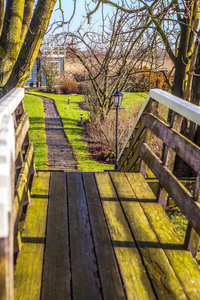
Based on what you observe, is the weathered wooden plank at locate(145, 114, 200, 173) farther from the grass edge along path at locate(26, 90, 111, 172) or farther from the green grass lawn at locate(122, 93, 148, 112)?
the green grass lawn at locate(122, 93, 148, 112)

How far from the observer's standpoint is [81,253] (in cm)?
229

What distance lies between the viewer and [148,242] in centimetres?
248

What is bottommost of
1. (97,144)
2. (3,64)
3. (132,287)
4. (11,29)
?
(97,144)

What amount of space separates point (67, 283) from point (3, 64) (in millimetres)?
4708

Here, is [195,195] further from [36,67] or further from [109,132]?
[36,67]

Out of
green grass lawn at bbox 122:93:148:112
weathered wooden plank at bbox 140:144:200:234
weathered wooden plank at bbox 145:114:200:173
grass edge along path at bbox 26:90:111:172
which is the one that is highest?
weathered wooden plank at bbox 145:114:200:173

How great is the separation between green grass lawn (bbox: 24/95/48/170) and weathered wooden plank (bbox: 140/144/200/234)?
27.2 ft

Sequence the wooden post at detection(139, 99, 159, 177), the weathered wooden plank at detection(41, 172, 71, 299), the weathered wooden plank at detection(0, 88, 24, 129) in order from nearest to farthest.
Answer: the weathered wooden plank at detection(0, 88, 24, 129) < the weathered wooden plank at detection(41, 172, 71, 299) < the wooden post at detection(139, 99, 159, 177)

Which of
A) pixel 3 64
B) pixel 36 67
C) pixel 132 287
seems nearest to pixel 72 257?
pixel 132 287

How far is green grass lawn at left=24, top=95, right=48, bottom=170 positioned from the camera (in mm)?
12352

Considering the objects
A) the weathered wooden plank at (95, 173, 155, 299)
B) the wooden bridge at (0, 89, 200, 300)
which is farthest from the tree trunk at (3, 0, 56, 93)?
the weathered wooden plank at (95, 173, 155, 299)

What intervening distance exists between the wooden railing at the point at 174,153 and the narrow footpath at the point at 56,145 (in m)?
6.86

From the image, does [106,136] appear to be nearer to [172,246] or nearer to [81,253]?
[172,246]

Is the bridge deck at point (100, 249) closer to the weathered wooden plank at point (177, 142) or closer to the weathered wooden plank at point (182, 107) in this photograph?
the weathered wooden plank at point (177, 142)
